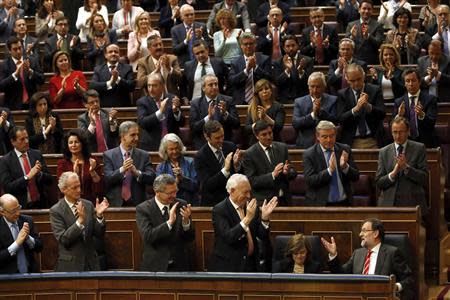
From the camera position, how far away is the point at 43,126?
9.87 m

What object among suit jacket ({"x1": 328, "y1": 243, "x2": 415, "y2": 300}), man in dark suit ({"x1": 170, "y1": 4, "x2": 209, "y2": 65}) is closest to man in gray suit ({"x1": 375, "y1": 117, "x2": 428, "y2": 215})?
suit jacket ({"x1": 328, "y1": 243, "x2": 415, "y2": 300})

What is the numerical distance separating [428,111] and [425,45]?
130 centimetres

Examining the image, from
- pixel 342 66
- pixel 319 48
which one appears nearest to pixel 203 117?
pixel 342 66

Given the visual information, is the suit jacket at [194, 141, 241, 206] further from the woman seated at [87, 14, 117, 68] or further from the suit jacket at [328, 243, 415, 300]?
the woman seated at [87, 14, 117, 68]

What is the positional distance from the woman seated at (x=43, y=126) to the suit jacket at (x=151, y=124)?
600 millimetres

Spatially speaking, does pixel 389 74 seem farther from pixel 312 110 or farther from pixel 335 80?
pixel 312 110

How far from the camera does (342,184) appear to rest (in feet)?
29.1

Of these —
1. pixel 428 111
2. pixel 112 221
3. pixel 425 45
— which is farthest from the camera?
pixel 425 45

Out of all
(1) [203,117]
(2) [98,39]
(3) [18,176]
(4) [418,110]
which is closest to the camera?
(3) [18,176]

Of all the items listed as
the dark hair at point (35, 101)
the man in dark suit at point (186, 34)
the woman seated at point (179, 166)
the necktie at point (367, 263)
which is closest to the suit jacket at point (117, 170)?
the woman seated at point (179, 166)

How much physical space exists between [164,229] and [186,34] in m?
3.45

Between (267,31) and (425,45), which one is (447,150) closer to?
(425,45)

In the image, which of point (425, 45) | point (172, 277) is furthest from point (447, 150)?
point (172, 277)

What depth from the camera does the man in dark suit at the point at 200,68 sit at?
34.2 feet
